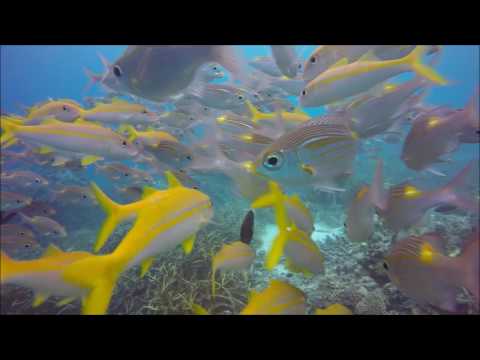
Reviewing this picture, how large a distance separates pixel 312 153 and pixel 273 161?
363 millimetres

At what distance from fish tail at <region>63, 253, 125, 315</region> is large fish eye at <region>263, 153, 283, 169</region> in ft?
5.18

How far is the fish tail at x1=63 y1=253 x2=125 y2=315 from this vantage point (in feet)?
4.74

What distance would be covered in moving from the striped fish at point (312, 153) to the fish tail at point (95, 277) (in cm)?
161

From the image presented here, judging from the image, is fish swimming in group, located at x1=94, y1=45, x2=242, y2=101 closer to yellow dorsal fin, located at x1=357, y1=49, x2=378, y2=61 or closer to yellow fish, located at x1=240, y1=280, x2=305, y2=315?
yellow dorsal fin, located at x1=357, y1=49, x2=378, y2=61

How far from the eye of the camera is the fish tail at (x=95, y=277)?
1.44 meters

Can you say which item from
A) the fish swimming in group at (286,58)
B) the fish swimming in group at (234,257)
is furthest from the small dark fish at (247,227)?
the fish swimming in group at (286,58)

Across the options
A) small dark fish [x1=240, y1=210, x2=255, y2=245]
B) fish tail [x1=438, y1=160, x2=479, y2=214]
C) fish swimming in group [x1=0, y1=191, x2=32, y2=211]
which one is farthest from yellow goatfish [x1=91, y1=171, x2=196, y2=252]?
fish swimming in group [x1=0, y1=191, x2=32, y2=211]

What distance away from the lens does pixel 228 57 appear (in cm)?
278

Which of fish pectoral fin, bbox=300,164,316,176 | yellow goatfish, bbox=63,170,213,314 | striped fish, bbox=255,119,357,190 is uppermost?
striped fish, bbox=255,119,357,190

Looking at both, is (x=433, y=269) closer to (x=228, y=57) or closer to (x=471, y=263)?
(x=471, y=263)

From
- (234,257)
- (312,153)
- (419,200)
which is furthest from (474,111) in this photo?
(234,257)
